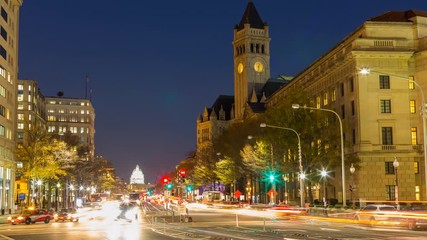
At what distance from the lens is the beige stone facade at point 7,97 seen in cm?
8594

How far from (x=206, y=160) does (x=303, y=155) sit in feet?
196

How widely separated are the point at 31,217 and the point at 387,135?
148 ft

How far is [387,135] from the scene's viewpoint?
74938 millimetres

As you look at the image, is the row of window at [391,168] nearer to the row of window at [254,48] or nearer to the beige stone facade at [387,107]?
the beige stone facade at [387,107]

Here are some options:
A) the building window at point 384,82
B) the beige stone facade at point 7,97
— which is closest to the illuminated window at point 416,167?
the building window at point 384,82

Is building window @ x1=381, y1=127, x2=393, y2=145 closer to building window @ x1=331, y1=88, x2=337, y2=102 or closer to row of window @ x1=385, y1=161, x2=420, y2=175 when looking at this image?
row of window @ x1=385, y1=161, x2=420, y2=175

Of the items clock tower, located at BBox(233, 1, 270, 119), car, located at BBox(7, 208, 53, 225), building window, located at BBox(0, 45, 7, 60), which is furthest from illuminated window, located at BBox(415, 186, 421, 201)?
clock tower, located at BBox(233, 1, 270, 119)

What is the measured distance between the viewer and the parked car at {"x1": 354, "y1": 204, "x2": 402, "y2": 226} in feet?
138

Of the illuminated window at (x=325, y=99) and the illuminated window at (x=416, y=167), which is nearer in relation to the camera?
the illuminated window at (x=416, y=167)

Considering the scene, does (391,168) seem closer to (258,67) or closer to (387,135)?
(387,135)

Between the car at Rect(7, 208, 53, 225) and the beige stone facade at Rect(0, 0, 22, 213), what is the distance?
29130 mm

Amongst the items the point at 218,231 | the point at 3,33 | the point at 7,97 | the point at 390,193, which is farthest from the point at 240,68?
the point at 218,231

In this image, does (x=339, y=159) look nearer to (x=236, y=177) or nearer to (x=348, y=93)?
(x=348, y=93)

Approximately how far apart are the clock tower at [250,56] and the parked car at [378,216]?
125m
